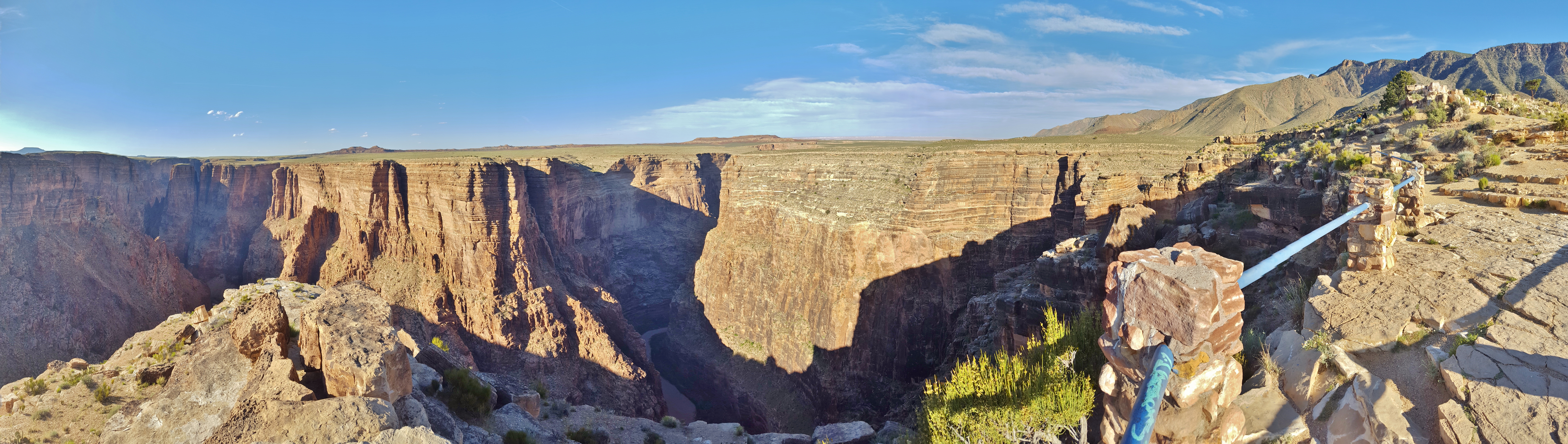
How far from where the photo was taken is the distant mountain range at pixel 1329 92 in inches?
2234

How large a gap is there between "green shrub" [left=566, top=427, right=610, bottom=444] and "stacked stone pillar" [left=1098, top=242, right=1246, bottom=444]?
13.0 m

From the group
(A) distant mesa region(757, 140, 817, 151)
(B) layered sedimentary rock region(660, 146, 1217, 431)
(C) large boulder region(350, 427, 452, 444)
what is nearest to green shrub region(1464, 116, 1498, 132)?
(B) layered sedimentary rock region(660, 146, 1217, 431)

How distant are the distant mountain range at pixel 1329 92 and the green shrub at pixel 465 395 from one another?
56.5 metres

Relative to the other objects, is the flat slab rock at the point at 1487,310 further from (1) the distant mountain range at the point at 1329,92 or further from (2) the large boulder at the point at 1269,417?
(1) the distant mountain range at the point at 1329,92

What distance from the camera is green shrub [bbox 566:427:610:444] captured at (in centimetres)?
1494

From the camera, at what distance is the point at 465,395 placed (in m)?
12.5

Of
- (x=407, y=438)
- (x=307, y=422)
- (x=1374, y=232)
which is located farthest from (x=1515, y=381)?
(x=307, y=422)

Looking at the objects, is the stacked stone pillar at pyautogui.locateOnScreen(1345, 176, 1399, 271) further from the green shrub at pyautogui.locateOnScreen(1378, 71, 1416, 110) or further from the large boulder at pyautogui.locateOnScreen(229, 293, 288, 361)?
the green shrub at pyautogui.locateOnScreen(1378, 71, 1416, 110)

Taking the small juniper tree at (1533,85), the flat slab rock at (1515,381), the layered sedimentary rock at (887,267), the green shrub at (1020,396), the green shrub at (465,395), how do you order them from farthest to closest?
the small juniper tree at (1533,85) < the layered sedimentary rock at (887,267) < the green shrub at (465,395) < the green shrub at (1020,396) < the flat slab rock at (1515,381)

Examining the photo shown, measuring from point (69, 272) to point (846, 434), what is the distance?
42049 mm

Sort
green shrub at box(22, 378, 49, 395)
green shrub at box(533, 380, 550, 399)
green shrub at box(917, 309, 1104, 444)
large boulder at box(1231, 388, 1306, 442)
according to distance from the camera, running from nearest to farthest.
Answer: large boulder at box(1231, 388, 1306, 442) → green shrub at box(917, 309, 1104, 444) → green shrub at box(22, 378, 49, 395) → green shrub at box(533, 380, 550, 399)

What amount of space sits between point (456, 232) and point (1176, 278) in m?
34.0

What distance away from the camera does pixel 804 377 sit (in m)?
29.5

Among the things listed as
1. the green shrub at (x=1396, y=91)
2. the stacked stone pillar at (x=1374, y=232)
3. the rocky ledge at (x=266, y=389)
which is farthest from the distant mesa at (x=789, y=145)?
the stacked stone pillar at (x=1374, y=232)
